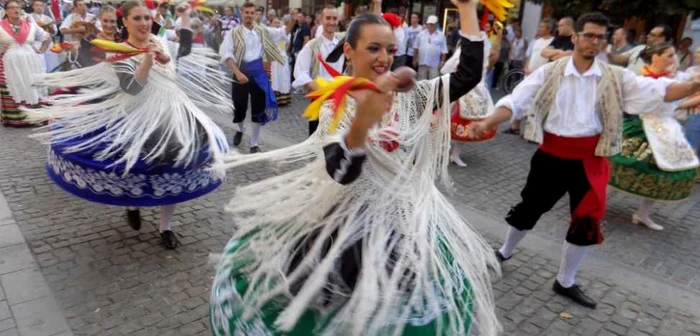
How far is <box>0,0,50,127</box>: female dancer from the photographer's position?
762 cm

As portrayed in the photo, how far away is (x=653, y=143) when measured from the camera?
4.90 metres

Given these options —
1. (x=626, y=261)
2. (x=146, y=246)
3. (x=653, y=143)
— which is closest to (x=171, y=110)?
(x=146, y=246)

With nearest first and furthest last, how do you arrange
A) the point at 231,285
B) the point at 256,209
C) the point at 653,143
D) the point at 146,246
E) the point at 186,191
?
1. the point at 231,285
2. the point at 256,209
3. the point at 186,191
4. the point at 146,246
5. the point at 653,143

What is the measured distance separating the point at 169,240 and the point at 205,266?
1.42 feet

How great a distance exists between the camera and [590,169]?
3.40 m

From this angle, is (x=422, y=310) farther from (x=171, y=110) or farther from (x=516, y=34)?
(x=516, y=34)

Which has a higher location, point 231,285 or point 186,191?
point 231,285

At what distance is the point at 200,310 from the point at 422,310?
1.93 metres

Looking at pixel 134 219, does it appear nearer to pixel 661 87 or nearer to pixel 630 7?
pixel 661 87

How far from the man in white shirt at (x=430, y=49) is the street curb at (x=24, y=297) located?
9.57 meters

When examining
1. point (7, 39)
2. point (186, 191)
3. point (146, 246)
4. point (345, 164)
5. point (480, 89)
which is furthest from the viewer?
point (7, 39)

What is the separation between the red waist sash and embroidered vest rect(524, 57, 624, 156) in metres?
0.06

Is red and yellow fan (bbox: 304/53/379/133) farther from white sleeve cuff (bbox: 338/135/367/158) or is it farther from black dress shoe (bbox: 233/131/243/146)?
black dress shoe (bbox: 233/131/243/146)

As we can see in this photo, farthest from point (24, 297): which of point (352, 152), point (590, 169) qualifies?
point (590, 169)
